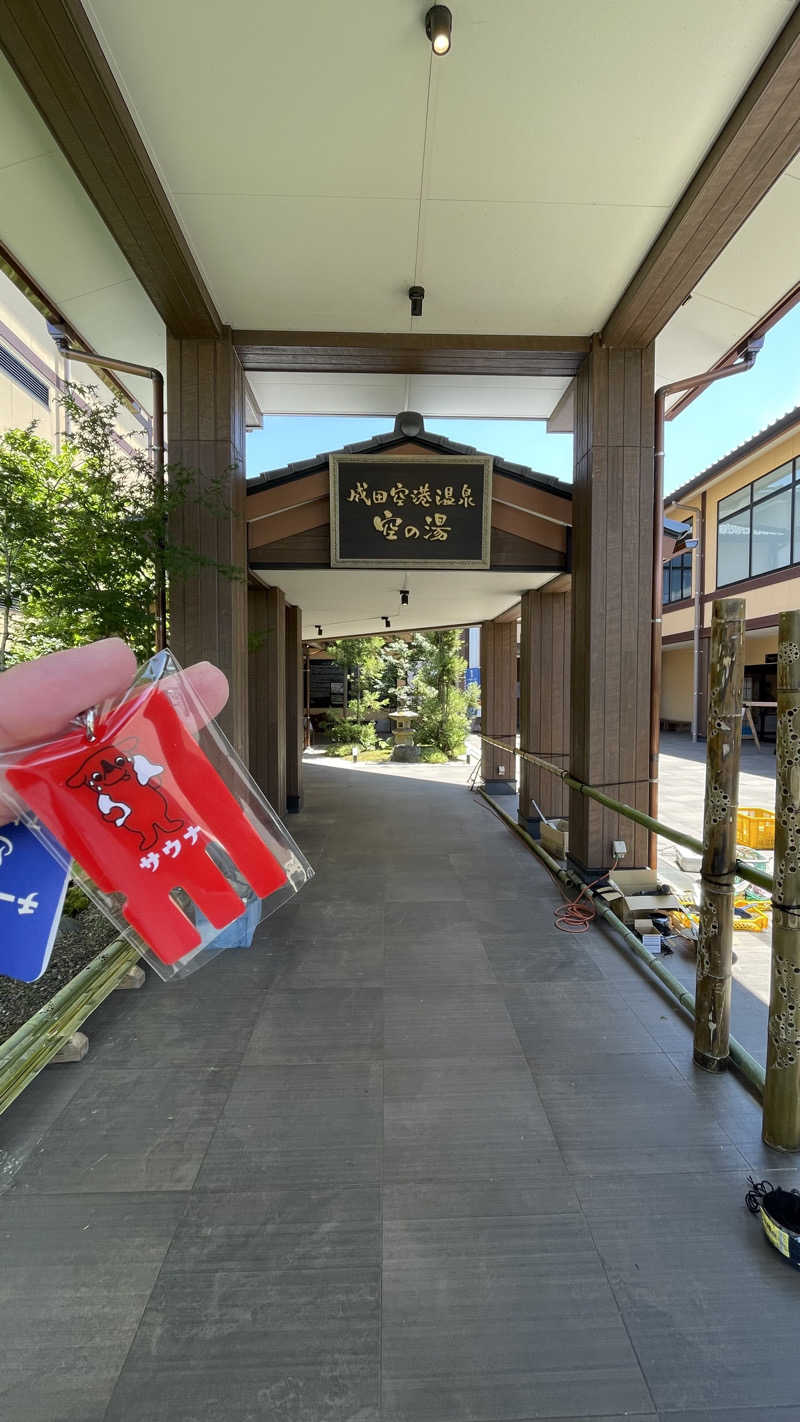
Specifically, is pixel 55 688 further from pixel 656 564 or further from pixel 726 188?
pixel 656 564

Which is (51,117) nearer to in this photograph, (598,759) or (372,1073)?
(372,1073)

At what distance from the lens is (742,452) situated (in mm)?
16234

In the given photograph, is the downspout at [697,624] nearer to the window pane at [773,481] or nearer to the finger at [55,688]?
the window pane at [773,481]

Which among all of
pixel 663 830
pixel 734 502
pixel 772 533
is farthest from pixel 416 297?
pixel 734 502

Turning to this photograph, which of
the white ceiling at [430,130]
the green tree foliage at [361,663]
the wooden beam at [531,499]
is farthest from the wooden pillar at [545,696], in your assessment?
the green tree foliage at [361,663]

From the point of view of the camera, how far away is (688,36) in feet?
8.84

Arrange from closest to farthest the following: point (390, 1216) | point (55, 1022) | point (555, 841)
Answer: point (390, 1216) < point (55, 1022) < point (555, 841)

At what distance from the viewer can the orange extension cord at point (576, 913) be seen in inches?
173

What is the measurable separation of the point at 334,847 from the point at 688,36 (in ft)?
21.2

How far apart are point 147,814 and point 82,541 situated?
3.13 meters

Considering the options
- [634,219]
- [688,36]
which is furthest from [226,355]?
[688,36]

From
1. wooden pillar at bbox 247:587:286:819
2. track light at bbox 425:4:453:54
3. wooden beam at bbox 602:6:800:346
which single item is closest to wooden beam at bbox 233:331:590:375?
wooden beam at bbox 602:6:800:346

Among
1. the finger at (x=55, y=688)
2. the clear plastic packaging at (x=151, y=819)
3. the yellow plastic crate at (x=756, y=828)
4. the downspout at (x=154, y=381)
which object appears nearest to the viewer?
the finger at (x=55, y=688)

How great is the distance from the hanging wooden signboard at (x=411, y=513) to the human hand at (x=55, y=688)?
14.4 ft
